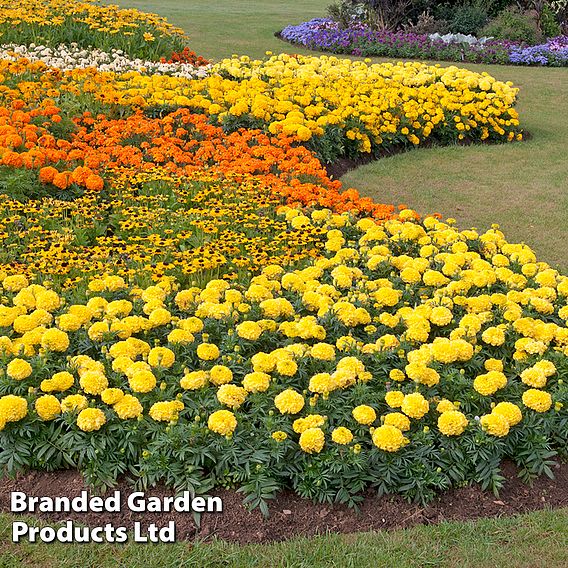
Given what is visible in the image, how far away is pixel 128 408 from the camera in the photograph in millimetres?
3680

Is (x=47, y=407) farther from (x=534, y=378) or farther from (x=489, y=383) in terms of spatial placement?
(x=534, y=378)

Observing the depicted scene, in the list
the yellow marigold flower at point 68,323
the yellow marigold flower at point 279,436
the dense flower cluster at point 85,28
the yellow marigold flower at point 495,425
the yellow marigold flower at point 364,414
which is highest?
the dense flower cluster at point 85,28

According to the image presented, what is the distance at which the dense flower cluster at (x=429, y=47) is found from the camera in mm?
18234

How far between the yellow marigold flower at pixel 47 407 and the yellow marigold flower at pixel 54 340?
446 mm

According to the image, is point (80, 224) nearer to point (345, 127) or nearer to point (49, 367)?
point (49, 367)

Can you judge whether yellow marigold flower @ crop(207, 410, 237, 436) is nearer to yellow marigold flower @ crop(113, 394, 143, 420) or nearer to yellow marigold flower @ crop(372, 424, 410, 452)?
yellow marigold flower @ crop(113, 394, 143, 420)

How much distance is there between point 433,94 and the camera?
1080cm

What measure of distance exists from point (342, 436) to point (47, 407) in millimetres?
1347

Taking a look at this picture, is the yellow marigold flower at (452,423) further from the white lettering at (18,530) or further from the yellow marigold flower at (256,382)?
the white lettering at (18,530)

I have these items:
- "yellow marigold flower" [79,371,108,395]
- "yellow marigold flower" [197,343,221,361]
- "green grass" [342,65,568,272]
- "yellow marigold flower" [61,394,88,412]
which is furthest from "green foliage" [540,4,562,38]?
"yellow marigold flower" [61,394,88,412]

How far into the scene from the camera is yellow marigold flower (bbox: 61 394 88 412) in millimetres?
3684

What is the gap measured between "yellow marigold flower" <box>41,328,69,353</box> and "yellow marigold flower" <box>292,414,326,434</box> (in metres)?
1.29

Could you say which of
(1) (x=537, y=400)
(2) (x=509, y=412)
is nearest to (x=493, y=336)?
(1) (x=537, y=400)

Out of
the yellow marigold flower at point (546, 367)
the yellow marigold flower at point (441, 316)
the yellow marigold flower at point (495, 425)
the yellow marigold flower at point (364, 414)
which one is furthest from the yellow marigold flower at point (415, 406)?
the yellow marigold flower at point (441, 316)
